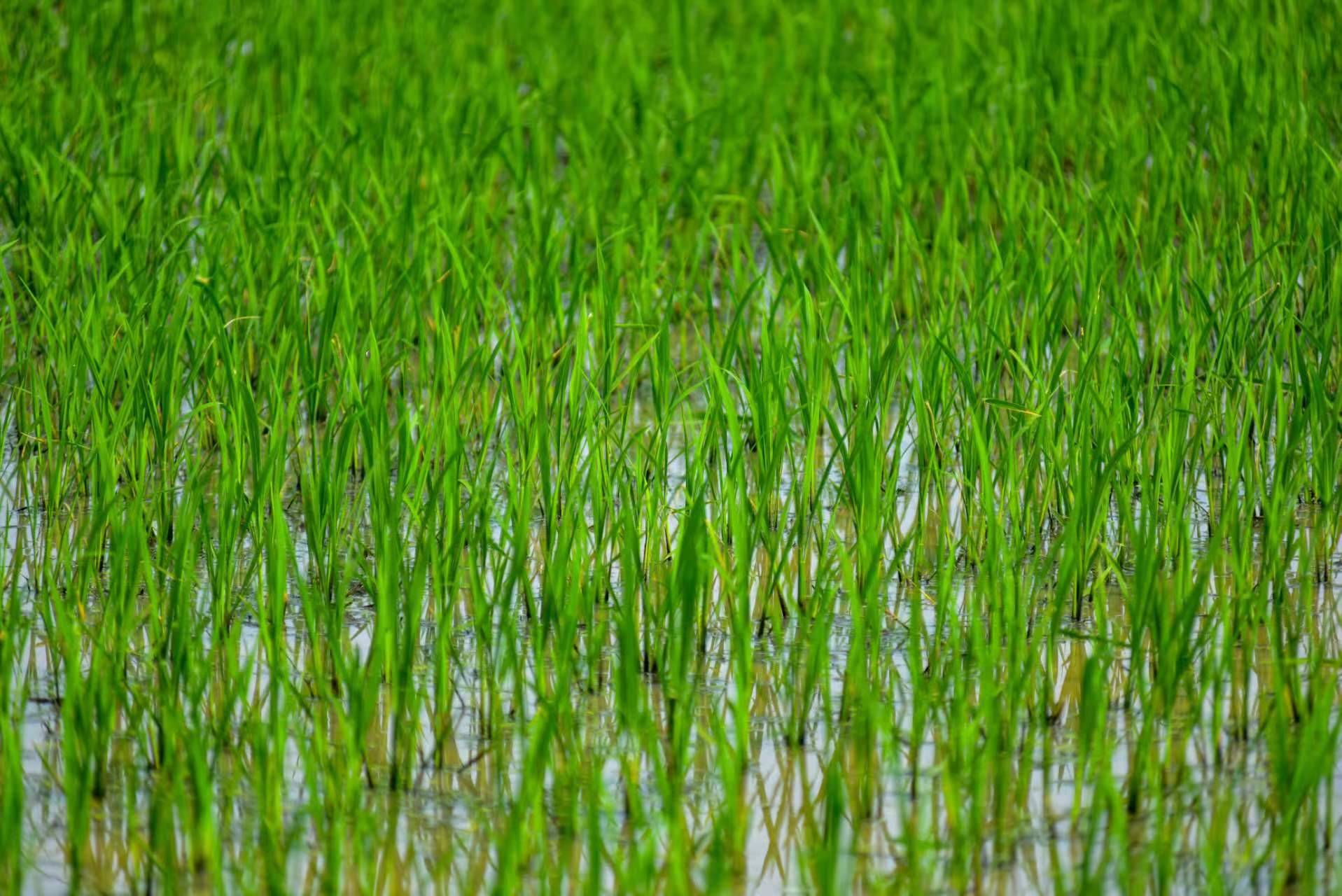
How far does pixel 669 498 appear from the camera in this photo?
107 inches

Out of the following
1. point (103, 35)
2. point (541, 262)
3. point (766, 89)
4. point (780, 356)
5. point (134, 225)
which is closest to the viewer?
point (780, 356)

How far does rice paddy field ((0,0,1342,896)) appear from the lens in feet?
5.57

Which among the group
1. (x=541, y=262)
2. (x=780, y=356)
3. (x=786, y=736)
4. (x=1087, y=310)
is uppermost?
(x=541, y=262)

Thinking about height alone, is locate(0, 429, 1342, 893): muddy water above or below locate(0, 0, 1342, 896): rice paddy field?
below

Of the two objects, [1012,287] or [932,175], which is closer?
[1012,287]

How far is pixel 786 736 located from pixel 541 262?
5.25 feet

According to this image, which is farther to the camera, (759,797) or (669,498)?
(669,498)

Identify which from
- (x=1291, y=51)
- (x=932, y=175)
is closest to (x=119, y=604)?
(x=932, y=175)

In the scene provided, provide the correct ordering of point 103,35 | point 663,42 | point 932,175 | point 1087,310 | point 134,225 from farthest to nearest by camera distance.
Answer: point 663,42 < point 103,35 < point 932,175 < point 134,225 < point 1087,310

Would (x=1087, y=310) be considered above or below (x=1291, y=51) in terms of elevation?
below

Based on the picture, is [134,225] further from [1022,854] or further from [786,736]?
[1022,854]

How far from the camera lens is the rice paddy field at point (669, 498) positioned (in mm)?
1698

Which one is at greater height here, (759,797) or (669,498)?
(669,498)

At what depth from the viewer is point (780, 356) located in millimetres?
2578
